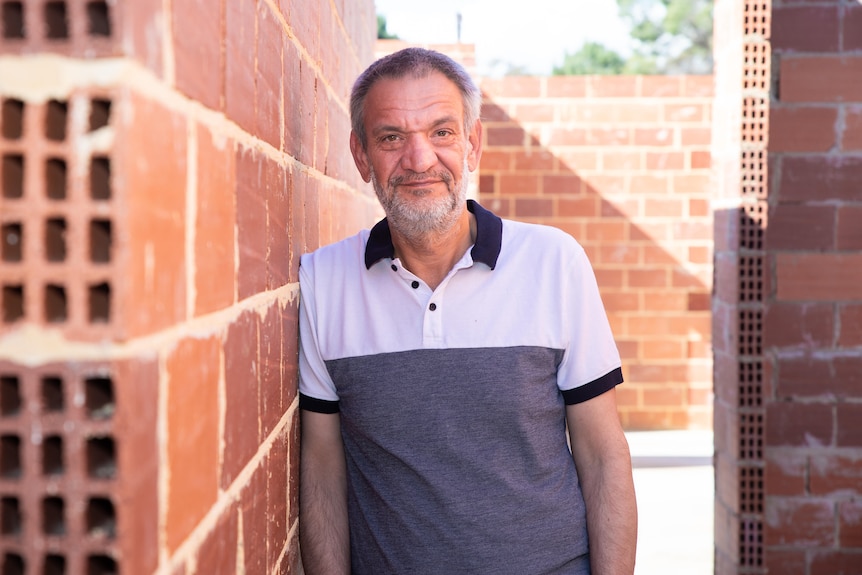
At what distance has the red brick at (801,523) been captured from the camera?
349 cm

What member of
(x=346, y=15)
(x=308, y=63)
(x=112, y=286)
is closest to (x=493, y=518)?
(x=308, y=63)

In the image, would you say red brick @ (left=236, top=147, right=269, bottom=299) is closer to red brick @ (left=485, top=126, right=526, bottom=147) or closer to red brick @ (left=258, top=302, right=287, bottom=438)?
red brick @ (left=258, top=302, right=287, bottom=438)

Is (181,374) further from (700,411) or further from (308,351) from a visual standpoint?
(700,411)

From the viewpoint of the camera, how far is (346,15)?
9.99 ft

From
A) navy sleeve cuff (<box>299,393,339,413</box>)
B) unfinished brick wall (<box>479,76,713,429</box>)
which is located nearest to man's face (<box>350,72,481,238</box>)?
navy sleeve cuff (<box>299,393,339,413</box>)

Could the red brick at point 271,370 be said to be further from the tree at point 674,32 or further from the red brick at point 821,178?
the tree at point 674,32

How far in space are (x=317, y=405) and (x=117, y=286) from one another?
1.25 metres

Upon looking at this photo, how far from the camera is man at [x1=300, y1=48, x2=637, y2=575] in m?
1.87

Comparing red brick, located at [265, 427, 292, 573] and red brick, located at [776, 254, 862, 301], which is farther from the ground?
red brick, located at [776, 254, 862, 301]

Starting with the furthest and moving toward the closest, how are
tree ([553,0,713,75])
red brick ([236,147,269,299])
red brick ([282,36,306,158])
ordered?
tree ([553,0,713,75]) < red brick ([282,36,306,158]) < red brick ([236,147,269,299])

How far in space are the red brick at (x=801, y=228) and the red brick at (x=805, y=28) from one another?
24.7 inches

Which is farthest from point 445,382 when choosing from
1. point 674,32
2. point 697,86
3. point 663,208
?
point 674,32

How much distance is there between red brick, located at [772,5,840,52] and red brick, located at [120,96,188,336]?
10.4ft

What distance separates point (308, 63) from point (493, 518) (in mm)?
1079
